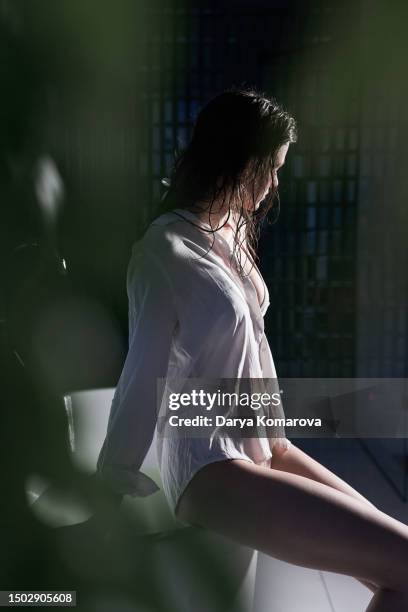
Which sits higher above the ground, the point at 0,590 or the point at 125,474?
the point at 125,474

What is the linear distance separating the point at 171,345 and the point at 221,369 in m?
0.09

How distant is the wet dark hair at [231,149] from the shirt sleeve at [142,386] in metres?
0.17

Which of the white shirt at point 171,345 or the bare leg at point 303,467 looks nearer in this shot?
the white shirt at point 171,345

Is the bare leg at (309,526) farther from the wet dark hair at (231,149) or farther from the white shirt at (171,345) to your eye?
the wet dark hair at (231,149)

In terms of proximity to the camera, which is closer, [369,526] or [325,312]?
[369,526]

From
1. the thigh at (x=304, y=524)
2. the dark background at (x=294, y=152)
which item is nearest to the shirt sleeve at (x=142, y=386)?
the thigh at (x=304, y=524)

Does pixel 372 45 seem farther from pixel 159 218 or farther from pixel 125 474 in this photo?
pixel 125 474

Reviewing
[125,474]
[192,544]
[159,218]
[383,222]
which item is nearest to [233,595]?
[192,544]

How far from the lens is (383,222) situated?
3.02m

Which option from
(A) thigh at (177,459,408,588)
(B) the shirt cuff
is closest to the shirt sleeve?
(B) the shirt cuff

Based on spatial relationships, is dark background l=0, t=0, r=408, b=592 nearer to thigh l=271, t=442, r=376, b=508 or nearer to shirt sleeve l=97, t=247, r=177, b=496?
thigh l=271, t=442, r=376, b=508

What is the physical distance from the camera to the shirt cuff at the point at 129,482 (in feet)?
2.83

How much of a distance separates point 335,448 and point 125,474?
2405 millimetres

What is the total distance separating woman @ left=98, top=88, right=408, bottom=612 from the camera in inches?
31.4
